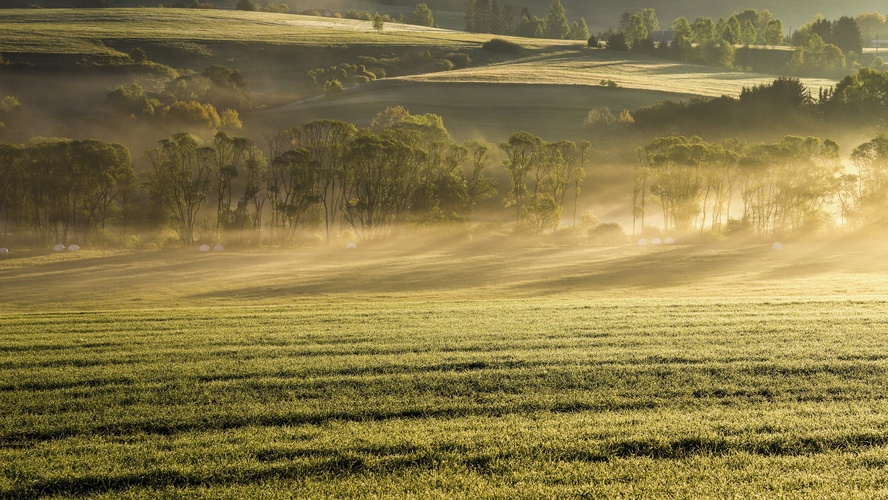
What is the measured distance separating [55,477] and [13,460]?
3.71 feet

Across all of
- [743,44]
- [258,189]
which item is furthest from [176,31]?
[743,44]

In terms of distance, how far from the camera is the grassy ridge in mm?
9664

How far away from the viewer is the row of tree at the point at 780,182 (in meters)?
59.8

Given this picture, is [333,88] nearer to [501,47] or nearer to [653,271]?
[501,47]

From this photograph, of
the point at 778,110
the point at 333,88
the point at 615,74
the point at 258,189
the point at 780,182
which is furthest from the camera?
the point at 615,74

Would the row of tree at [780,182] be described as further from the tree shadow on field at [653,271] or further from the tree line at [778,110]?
the tree line at [778,110]

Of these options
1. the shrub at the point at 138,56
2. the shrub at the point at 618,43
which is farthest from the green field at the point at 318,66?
the shrub at the point at 618,43

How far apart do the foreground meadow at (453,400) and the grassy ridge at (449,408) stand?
1.8 inches

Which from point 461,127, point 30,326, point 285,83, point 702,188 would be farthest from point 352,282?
point 285,83

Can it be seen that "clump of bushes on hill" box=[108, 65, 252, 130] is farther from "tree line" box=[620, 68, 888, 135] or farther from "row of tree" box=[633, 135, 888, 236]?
"row of tree" box=[633, 135, 888, 236]

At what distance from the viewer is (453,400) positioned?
42.1 feet

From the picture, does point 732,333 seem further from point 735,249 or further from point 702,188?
point 702,188

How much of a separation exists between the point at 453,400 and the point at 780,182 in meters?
55.3

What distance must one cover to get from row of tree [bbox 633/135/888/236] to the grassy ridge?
43.4 metres
